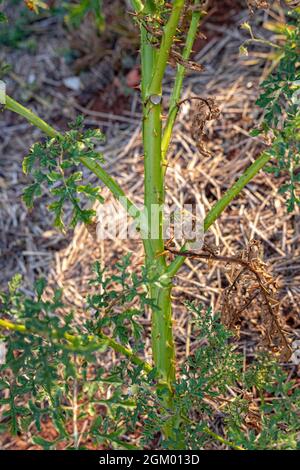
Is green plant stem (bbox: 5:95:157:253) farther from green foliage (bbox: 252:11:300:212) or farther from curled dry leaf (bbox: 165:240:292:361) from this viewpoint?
green foliage (bbox: 252:11:300:212)

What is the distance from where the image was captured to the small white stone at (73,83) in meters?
2.94

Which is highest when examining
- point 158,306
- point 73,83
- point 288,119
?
point 73,83

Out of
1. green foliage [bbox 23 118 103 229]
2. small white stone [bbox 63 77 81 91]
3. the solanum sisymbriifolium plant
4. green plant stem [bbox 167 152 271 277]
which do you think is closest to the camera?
the solanum sisymbriifolium plant

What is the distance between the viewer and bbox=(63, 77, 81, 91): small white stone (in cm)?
294

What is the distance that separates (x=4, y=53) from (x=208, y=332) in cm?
205

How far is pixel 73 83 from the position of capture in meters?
2.95

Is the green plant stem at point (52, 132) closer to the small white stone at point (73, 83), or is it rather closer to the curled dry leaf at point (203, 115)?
the curled dry leaf at point (203, 115)

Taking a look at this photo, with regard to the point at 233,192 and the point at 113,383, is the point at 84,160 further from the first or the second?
the point at 113,383

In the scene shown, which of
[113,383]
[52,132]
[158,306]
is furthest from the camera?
[52,132]

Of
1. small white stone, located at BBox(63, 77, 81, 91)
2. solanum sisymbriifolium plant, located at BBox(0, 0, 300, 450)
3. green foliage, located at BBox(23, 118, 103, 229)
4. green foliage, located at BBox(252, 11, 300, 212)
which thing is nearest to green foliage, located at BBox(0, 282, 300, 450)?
solanum sisymbriifolium plant, located at BBox(0, 0, 300, 450)

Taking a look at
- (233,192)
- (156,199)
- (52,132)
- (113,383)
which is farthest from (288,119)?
(113,383)

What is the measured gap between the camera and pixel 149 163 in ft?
5.29
